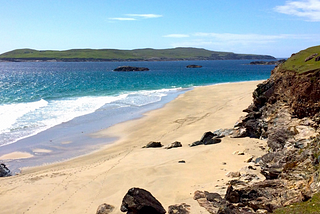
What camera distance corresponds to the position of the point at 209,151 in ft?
59.3

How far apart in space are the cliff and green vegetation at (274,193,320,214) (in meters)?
0.25

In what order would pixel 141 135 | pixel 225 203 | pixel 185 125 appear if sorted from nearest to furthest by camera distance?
pixel 225 203 < pixel 141 135 < pixel 185 125

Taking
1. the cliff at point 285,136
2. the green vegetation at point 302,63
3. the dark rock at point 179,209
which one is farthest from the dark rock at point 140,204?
the green vegetation at point 302,63

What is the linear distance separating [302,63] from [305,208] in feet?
40.4

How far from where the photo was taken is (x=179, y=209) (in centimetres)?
1062

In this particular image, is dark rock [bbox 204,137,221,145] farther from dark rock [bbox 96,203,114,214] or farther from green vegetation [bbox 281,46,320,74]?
dark rock [bbox 96,203,114,214]

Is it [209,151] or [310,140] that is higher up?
[310,140]

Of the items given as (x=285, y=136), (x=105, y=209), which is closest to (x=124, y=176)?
(x=105, y=209)

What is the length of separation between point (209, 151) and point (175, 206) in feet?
25.2

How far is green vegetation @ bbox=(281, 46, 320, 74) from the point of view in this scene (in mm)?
16594

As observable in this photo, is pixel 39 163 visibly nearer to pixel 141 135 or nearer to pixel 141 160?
pixel 141 160

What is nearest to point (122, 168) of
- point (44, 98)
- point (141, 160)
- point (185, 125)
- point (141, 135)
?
point (141, 160)

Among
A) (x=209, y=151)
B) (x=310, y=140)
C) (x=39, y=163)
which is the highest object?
(x=310, y=140)

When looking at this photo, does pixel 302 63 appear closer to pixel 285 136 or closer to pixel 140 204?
pixel 285 136
